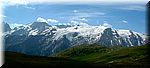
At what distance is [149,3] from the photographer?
8414 millimetres

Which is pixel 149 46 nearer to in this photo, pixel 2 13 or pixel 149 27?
pixel 149 27

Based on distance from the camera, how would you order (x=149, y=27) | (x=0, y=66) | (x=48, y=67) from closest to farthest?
(x=0, y=66)
(x=149, y=27)
(x=48, y=67)

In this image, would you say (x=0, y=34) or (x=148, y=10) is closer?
(x=0, y=34)

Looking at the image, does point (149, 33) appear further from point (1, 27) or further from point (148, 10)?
point (1, 27)

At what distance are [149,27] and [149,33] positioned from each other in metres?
0.40

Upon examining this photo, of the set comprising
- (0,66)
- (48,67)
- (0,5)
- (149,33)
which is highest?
(0,5)

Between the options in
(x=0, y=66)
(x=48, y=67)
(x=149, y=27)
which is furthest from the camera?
(x=48, y=67)

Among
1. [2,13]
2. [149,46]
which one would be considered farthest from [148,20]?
[2,13]

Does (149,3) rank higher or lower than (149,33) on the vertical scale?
Answer: higher

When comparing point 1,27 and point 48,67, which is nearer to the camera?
point 1,27

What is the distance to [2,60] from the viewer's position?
8008 millimetres

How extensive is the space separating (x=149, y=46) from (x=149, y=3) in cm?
102

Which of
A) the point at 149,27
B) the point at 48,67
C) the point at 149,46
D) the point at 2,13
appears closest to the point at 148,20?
the point at 149,27

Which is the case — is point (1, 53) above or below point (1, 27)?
below
